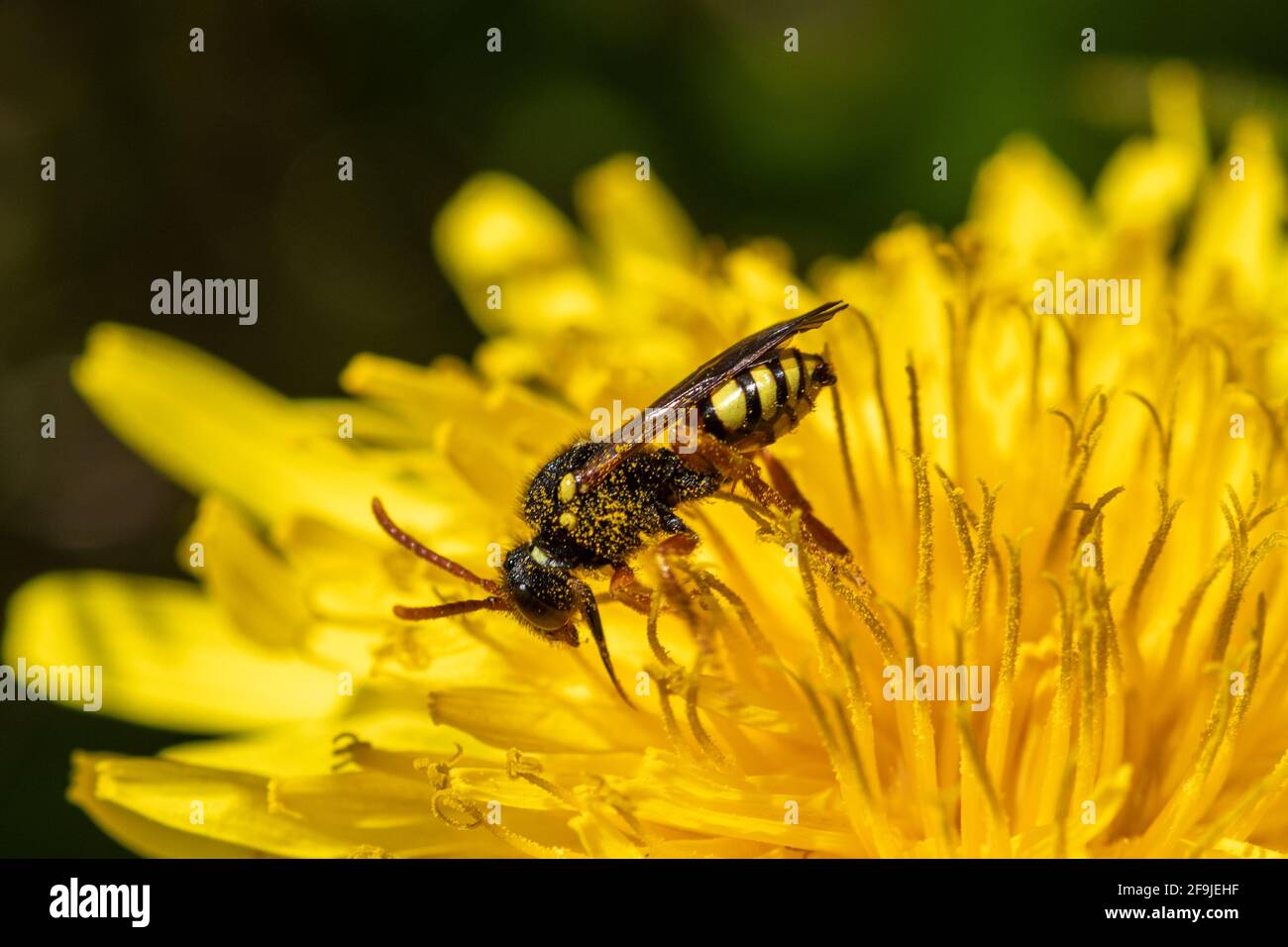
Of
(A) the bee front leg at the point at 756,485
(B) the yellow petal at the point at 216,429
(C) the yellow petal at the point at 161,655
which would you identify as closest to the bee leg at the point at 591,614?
(A) the bee front leg at the point at 756,485

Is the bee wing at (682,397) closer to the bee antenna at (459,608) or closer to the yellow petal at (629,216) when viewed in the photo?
the bee antenna at (459,608)

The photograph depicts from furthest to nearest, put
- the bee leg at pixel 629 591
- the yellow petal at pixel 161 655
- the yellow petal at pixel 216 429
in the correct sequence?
the yellow petal at pixel 216 429 → the yellow petal at pixel 161 655 → the bee leg at pixel 629 591

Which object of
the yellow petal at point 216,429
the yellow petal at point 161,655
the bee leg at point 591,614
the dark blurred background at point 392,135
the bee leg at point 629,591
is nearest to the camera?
the bee leg at point 591,614

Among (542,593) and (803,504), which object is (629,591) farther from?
(803,504)

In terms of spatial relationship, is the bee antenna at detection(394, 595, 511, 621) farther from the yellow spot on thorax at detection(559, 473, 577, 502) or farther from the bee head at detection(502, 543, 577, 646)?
the yellow spot on thorax at detection(559, 473, 577, 502)

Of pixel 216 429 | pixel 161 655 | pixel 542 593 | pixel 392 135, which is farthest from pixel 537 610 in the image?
pixel 392 135

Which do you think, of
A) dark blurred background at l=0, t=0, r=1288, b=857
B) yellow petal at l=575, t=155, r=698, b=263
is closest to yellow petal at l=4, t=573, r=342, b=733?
dark blurred background at l=0, t=0, r=1288, b=857
